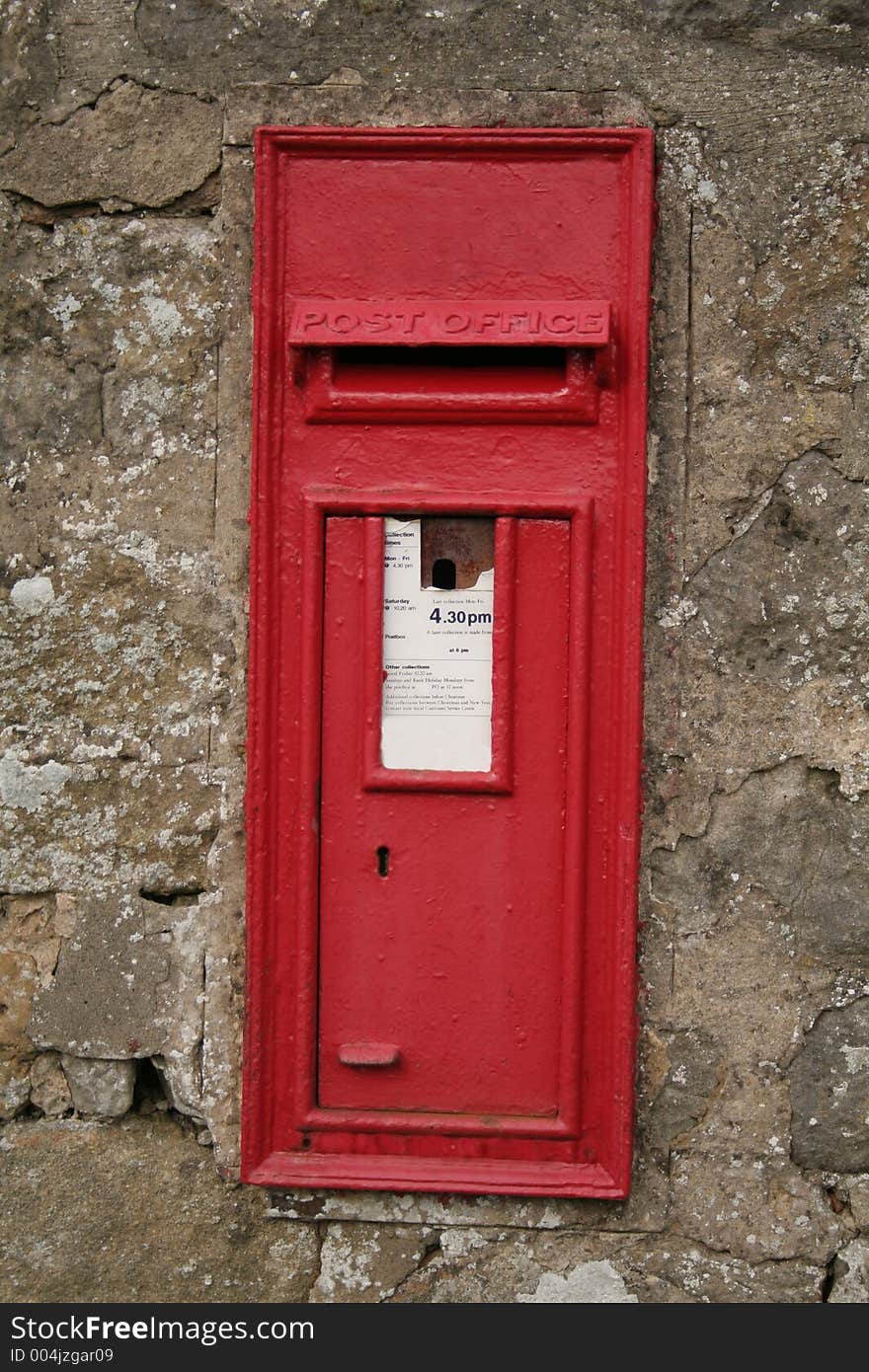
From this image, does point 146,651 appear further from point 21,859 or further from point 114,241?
point 114,241

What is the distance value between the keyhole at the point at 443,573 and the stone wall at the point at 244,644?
37 cm

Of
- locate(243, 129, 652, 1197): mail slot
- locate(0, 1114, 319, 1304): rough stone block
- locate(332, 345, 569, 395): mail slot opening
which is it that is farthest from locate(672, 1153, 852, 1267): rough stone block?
locate(332, 345, 569, 395): mail slot opening

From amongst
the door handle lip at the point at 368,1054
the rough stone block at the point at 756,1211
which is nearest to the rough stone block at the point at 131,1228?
the door handle lip at the point at 368,1054

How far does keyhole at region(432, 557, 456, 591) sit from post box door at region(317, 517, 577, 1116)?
0.02m

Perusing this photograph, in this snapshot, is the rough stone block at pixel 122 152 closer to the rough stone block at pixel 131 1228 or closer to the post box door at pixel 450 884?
the post box door at pixel 450 884

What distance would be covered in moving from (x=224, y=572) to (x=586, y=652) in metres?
A: 0.68

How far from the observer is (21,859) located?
1961 millimetres

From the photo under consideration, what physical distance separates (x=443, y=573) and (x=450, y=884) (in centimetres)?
55

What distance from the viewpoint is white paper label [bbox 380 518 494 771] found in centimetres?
186

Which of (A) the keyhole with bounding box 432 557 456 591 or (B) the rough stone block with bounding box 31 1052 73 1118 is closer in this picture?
(A) the keyhole with bounding box 432 557 456 591

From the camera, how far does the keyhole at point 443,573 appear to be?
1.86 meters

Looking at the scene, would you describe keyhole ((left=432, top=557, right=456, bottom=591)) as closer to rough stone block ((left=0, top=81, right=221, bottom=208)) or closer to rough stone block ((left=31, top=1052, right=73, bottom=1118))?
rough stone block ((left=0, top=81, right=221, bottom=208))

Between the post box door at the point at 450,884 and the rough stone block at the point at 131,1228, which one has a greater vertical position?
the post box door at the point at 450,884

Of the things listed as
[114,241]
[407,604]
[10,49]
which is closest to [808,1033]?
[407,604]
